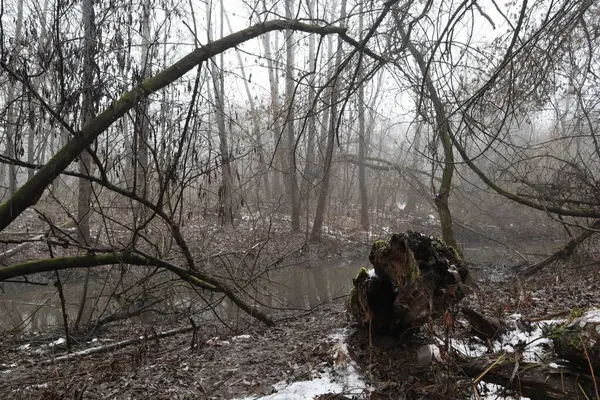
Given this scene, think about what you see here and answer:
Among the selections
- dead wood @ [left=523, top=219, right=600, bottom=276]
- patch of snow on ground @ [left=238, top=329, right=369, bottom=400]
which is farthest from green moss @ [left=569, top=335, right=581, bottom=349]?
dead wood @ [left=523, top=219, right=600, bottom=276]

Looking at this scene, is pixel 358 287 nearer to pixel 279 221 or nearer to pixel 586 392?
pixel 586 392

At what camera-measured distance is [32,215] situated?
1471cm

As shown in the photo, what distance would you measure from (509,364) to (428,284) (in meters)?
0.94

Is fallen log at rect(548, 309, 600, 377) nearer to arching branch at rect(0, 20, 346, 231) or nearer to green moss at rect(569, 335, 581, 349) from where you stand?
green moss at rect(569, 335, 581, 349)

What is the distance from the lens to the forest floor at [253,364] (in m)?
3.25

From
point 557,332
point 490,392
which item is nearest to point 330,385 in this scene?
point 490,392

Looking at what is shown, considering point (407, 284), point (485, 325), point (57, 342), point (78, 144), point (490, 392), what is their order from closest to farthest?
point (490, 392) → point (485, 325) → point (407, 284) → point (78, 144) → point (57, 342)

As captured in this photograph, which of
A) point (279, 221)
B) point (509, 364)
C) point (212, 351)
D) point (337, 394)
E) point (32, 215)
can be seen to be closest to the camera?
point (509, 364)

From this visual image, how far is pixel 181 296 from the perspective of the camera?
6.77m

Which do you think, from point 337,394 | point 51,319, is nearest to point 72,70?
point 337,394

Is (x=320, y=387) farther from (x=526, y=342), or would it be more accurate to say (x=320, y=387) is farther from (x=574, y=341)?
(x=574, y=341)

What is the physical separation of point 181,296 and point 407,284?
440 centimetres

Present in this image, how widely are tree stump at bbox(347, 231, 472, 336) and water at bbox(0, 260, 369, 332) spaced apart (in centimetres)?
189

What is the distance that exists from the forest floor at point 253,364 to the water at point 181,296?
56 cm
